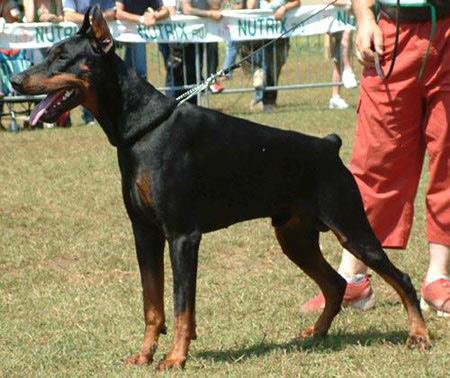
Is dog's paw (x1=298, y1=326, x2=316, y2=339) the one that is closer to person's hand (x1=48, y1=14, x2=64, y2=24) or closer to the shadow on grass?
the shadow on grass

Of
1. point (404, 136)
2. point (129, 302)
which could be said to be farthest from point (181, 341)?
point (404, 136)

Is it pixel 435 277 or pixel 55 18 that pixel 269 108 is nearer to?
pixel 55 18

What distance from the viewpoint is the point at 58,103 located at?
466cm

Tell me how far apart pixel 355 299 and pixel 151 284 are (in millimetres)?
1528

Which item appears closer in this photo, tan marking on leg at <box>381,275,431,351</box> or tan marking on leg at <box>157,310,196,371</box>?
tan marking on leg at <box>157,310,196,371</box>

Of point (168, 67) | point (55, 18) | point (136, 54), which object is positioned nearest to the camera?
point (55, 18)

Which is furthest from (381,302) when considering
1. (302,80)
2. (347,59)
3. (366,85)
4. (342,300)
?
(302,80)

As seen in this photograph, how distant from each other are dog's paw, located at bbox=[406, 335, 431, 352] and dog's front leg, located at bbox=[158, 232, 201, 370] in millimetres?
1113

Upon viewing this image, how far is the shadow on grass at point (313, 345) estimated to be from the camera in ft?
16.9

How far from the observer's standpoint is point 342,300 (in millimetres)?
5695

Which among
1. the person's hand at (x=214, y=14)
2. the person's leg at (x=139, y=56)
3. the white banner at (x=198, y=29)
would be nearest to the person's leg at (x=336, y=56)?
the white banner at (x=198, y=29)

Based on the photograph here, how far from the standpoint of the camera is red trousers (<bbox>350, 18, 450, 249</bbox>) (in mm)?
5574

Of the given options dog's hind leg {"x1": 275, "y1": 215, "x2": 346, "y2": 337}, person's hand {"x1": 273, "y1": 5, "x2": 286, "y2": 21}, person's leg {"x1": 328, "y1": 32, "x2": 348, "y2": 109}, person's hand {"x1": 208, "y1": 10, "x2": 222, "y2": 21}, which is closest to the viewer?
dog's hind leg {"x1": 275, "y1": 215, "x2": 346, "y2": 337}

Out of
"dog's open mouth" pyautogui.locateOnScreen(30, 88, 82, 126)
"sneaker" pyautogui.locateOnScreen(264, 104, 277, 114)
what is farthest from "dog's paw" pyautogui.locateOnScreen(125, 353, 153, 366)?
"sneaker" pyautogui.locateOnScreen(264, 104, 277, 114)
